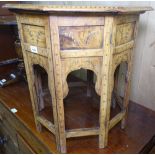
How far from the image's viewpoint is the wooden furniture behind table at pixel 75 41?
0.64 m

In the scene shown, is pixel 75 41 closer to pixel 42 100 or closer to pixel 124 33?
pixel 124 33

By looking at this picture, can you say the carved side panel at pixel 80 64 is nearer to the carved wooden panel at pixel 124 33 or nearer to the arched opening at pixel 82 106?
the carved wooden panel at pixel 124 33

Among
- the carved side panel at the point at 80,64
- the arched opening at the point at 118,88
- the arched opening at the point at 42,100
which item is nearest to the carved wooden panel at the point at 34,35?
the carved side panel at the point at 80,64

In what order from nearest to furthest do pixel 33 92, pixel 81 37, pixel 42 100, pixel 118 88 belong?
pixel 81 37 < pixel 33 92 < pixel 42 100 < pixel 118 88

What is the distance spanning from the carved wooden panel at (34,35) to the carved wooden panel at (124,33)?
0.30 meters

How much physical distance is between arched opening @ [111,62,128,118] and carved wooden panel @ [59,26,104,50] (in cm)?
46

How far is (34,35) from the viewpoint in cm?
75

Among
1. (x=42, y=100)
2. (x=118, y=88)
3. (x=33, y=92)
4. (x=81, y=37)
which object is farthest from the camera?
(x=118, y=88)

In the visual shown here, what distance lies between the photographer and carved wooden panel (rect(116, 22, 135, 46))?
723 millimetres

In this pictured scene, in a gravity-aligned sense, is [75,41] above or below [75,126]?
above

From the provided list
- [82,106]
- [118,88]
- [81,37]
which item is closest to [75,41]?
[81,37]

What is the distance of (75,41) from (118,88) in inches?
28.8

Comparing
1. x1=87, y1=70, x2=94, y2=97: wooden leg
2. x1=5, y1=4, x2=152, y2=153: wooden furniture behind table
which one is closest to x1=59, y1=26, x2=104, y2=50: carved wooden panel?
x1=5, y1=4, x2=152, y2=153: wooden furniture behind table

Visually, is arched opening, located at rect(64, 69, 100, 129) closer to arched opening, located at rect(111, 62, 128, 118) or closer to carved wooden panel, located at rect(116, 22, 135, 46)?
arched opening, located at rect(111, 62, 128, 118)
